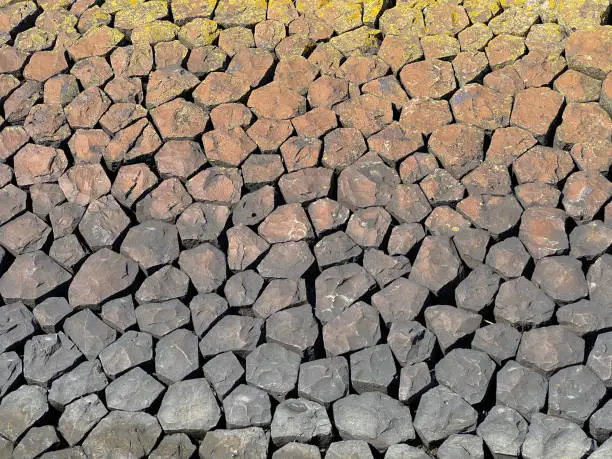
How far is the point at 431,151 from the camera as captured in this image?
12.4 feet

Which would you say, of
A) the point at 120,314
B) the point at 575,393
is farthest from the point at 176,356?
the point at 575,393

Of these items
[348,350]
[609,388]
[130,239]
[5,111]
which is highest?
[5,111]

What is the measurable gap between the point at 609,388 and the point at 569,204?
0.78 meters

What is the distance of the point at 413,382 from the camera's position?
10.2ft

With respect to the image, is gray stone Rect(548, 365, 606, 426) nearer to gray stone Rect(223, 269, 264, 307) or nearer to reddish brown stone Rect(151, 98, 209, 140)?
gray stone Rect(223, 269, 264, 307)

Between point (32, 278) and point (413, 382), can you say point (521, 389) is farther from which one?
point (32, 278)

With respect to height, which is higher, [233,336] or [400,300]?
[233,336]

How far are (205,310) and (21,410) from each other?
0.76 m

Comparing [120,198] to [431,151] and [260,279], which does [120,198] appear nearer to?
[260,279]

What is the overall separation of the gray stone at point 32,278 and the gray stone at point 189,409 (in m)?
0.70

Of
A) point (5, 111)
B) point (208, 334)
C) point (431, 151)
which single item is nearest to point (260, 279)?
point (208, 334)

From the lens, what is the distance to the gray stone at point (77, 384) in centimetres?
322

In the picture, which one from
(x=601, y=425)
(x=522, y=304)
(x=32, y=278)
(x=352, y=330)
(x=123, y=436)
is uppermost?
(x=32, y=278)

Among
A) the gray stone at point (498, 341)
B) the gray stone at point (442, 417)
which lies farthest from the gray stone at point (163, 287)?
the gray stone at point (498, 341)
